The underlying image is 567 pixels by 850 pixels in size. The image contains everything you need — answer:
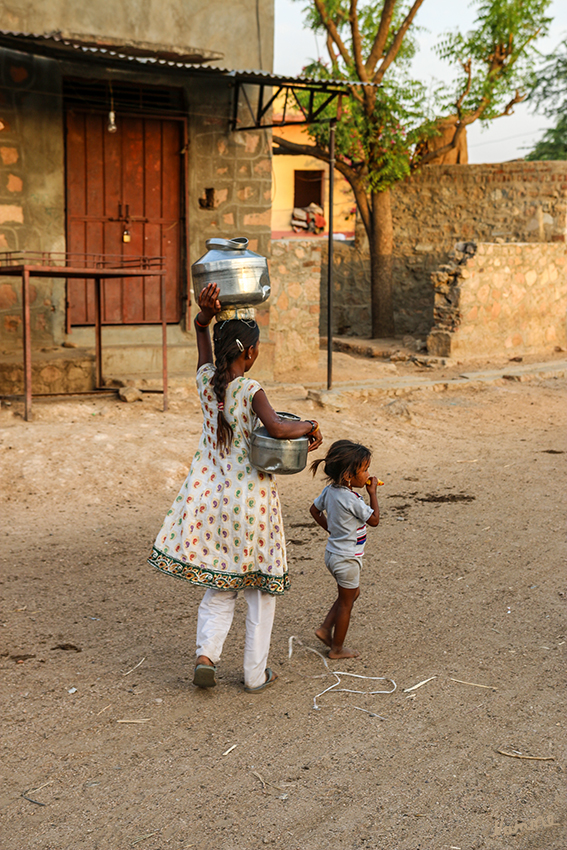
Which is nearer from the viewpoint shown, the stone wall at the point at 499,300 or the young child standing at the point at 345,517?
the young child standing at the point at 345,517

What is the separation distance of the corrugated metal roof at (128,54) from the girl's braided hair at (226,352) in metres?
5.58

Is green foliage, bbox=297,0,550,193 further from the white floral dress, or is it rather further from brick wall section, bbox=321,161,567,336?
the white floral dress

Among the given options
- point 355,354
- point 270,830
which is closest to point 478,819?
point 270,830

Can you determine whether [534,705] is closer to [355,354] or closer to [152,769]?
[152,769]

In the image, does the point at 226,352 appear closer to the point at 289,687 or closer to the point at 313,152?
the point at 289,687

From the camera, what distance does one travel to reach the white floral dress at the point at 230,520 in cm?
322

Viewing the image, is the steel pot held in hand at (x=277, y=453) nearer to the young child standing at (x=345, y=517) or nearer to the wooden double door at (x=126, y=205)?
the young child standing at (x=345, y=517)

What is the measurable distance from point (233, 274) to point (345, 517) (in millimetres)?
1116

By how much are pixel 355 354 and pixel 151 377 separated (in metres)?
5.95

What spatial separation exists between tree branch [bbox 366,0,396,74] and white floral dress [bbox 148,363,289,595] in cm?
1271

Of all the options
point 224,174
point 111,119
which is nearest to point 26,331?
point 111,119

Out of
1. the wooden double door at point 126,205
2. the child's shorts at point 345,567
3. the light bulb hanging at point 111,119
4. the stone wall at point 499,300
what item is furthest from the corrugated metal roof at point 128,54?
the child's shorts at point 345,567

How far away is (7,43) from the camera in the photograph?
779 cm

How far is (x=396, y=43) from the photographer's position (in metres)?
14.1
